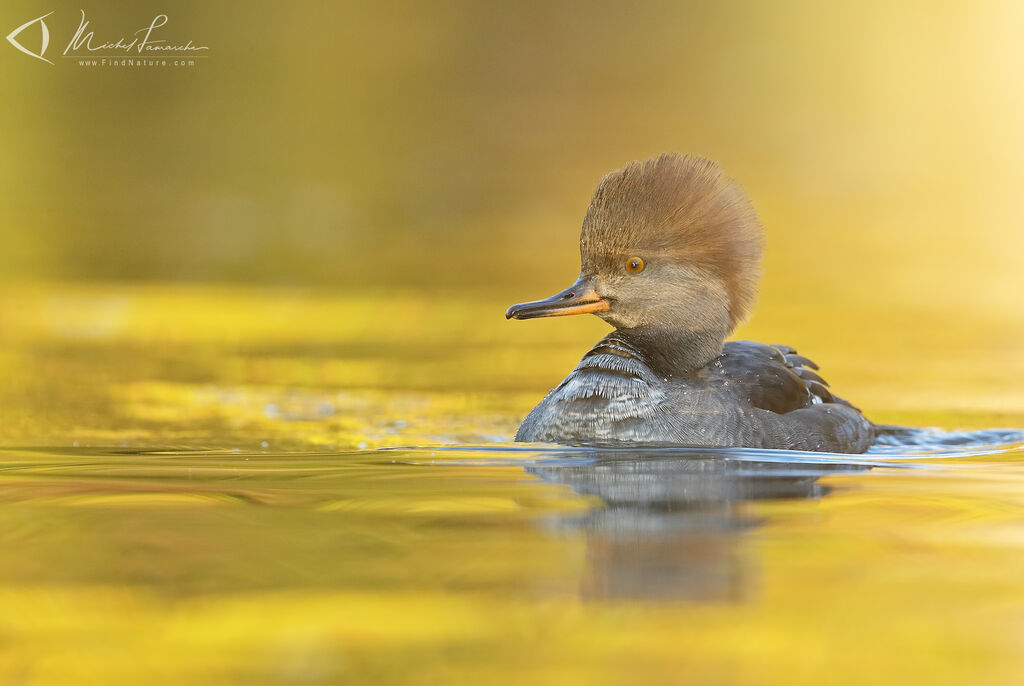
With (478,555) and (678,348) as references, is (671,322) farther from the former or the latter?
(478,555)

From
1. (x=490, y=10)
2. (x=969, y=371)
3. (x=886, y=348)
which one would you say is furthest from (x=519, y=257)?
(x=490, y=10)

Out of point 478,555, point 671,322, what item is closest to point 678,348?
point 671,322

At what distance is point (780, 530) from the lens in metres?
4.29

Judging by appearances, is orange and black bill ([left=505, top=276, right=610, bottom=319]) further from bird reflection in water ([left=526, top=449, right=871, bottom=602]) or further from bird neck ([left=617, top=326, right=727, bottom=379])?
bird reflection in water ([left=526, top=449, right=871, bottom=602])

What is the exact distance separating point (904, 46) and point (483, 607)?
823 inches

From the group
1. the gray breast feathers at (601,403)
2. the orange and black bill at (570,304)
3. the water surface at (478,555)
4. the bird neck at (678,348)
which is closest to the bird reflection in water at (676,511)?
the water surface at (478,555)

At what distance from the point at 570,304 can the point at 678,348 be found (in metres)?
0.56

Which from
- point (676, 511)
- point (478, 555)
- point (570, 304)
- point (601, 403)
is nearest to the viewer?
point (478, 555)

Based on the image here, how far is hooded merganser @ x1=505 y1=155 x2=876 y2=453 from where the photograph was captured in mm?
6227

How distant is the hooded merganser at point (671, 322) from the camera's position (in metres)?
6.23

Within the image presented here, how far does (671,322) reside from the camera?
6.52 m

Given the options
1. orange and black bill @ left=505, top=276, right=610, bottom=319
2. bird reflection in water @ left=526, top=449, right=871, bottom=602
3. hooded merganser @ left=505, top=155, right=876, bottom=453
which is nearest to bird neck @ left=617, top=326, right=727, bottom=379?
hooded merganser @ left=505, top=155, right=876, bottom=453

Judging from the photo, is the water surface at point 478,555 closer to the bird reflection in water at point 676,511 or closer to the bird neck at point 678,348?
the bird reflection in water at point 676,511

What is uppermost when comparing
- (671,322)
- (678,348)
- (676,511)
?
(671,322)
